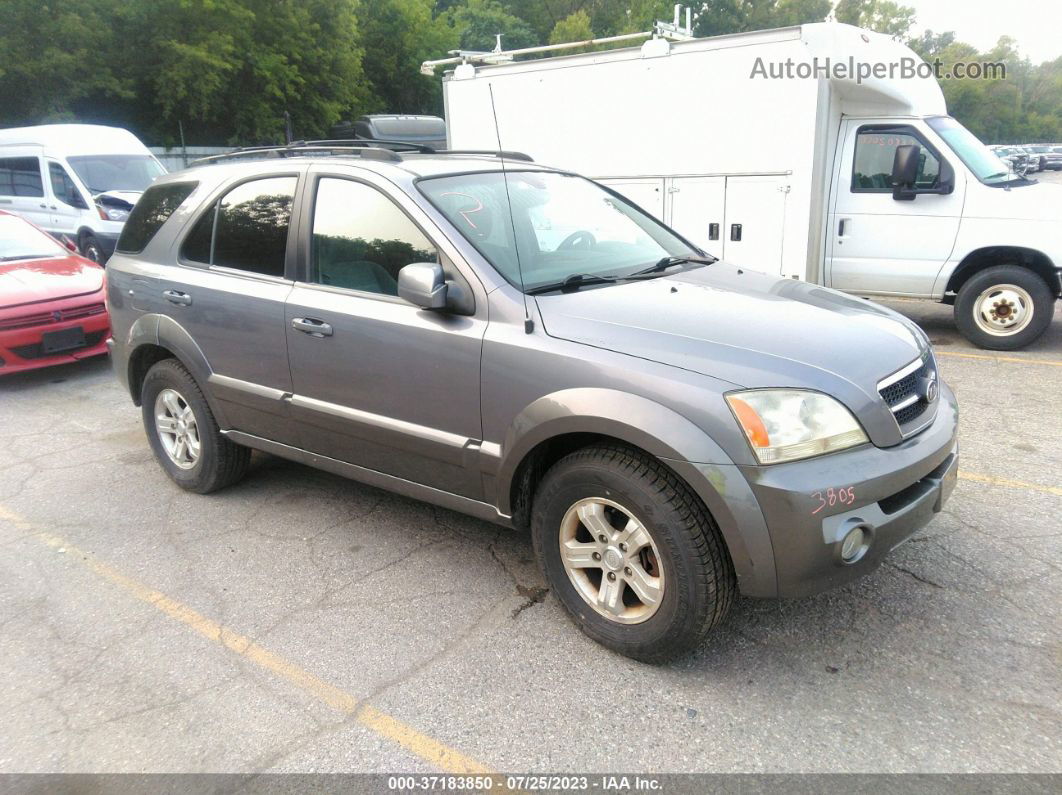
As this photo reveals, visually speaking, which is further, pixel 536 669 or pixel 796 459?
pixel 536 669

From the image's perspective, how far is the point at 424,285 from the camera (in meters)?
3.05

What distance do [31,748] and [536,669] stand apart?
1.67 metres

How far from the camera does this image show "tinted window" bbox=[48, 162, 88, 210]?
12852 mm

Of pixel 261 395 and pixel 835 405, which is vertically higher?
pixel 835 405

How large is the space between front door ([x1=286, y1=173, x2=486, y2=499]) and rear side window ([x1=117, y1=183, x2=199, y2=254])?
1255mm

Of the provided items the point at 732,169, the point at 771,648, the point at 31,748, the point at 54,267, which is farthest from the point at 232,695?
the point at 732,169

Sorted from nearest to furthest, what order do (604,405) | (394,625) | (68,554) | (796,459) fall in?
(796,459) < (604,405) < (394,625) < (68,554)

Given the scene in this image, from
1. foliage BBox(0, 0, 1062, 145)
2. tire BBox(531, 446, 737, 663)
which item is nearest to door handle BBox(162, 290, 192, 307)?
tire BBox(531, 446, 737, 663)

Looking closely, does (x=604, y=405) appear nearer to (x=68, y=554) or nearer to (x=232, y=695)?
(x=232, y=695)

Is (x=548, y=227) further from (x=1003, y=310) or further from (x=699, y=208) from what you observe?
(x=1003, y=310)

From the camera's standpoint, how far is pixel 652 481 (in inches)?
105

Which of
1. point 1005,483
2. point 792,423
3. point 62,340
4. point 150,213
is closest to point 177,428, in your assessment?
point 150,213

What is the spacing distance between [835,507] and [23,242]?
8416 millimetres

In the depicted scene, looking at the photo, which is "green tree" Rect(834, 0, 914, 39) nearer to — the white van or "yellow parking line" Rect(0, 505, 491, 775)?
the white van
